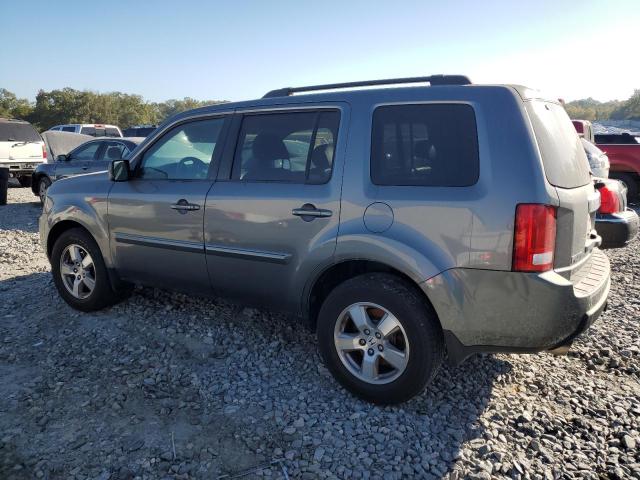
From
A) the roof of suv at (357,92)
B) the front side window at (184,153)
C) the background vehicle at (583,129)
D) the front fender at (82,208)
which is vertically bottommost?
the front fender at (82,208)

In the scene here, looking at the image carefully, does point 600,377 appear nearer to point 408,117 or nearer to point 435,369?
point 435,369

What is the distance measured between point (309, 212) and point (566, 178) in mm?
1506

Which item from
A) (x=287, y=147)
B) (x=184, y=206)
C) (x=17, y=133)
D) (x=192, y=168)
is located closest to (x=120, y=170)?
(x=192, y=168)

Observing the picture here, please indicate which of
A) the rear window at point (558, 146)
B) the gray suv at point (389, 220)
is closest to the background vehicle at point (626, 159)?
the gray suv at point (389, 220)

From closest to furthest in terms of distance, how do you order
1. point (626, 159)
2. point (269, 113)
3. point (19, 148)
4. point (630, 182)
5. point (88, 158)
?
point (269, 113) → point (88, 158) → point (626, 159) → point (630, 182) → point (19, 148)

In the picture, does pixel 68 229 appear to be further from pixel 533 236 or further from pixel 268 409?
pixel 533 236

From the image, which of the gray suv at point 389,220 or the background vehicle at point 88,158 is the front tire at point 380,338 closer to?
the gray suv at point 389,220

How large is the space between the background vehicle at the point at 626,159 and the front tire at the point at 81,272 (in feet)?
37.7

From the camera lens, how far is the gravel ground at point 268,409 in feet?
8.53

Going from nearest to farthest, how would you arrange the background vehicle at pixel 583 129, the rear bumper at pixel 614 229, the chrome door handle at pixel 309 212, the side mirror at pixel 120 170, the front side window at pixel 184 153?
the chrome door handle at pixel 309 212 < the front side window at pixel 184 153 < the side mirror at pixel 120 170 < the rear bumper at pixel 614 229 < the background vehicle at pixel 583 129

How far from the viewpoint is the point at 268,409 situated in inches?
121

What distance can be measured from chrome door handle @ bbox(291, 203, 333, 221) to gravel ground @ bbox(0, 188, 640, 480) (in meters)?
1.15

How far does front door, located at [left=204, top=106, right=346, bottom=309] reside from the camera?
3.18 metres

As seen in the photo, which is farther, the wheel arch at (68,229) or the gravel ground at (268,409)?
the wheel arch at (68,229)
